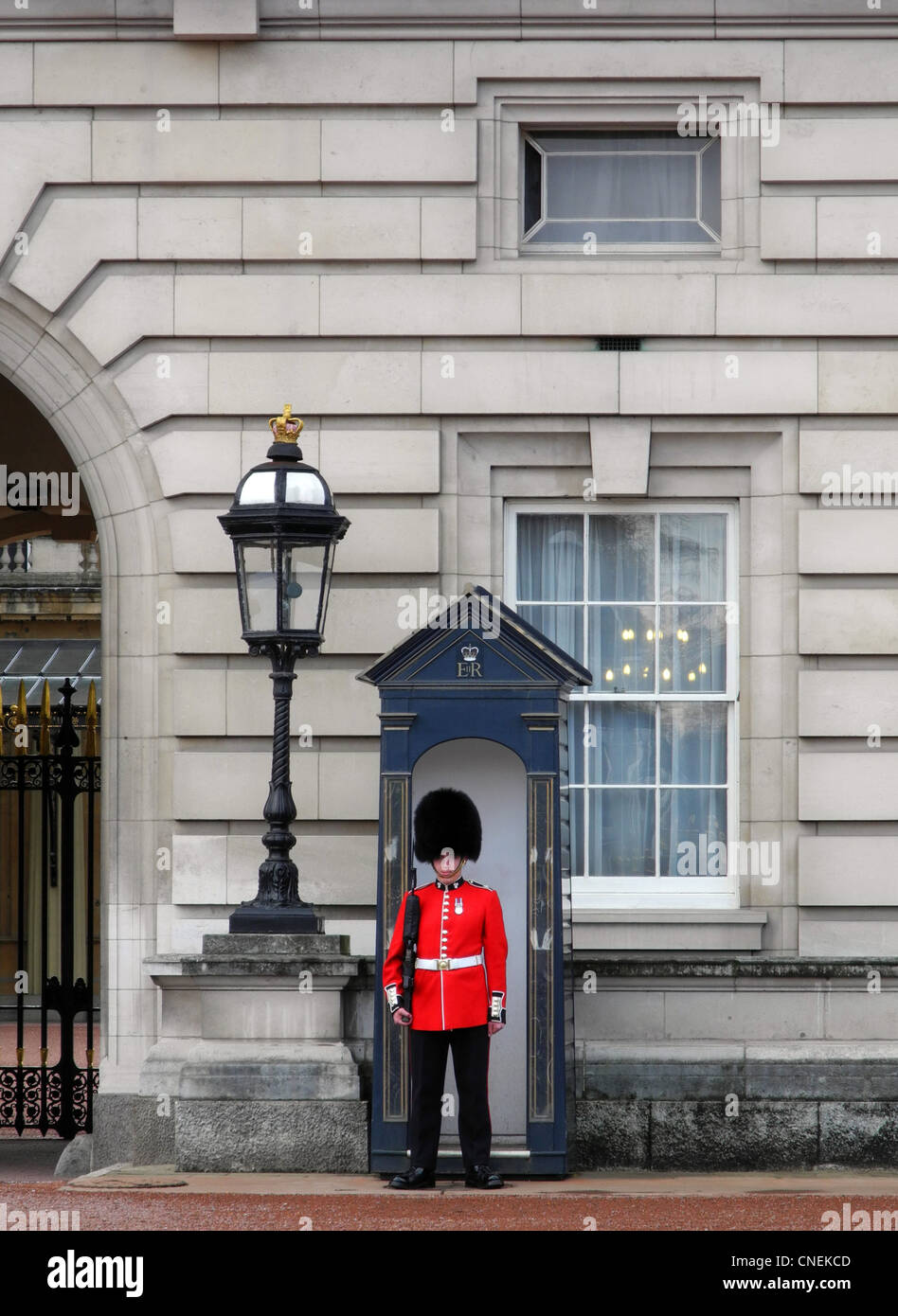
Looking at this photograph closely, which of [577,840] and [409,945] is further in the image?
[577,840]

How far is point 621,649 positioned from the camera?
1052 centimetres

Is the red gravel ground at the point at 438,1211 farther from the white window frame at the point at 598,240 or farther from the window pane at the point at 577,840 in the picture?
the white window frame at the point at 598,240

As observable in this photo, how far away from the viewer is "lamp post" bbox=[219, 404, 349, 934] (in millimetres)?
9422

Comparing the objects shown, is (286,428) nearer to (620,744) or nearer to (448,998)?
(620,744)

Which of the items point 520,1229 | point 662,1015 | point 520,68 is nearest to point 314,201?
point 520,68

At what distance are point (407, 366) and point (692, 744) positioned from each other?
2.30 meters

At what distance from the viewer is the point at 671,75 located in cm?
1034

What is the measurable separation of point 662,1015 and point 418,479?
2.77 meters

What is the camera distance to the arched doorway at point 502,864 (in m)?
9.39

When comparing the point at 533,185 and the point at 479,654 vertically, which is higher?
the point at 533,185

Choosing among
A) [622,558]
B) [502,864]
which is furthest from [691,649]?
[502,864]

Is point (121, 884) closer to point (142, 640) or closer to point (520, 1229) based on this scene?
point (142, 640)

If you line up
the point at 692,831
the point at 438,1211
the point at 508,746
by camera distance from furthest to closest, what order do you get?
the point at 692,831, the point at 508,746, the point at 438,1211

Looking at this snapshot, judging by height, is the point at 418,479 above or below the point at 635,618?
above
